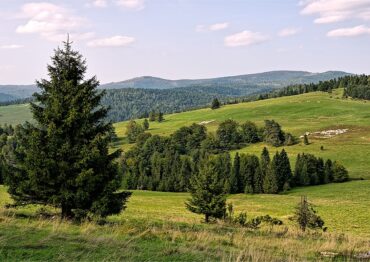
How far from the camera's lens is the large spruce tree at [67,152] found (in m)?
19.4

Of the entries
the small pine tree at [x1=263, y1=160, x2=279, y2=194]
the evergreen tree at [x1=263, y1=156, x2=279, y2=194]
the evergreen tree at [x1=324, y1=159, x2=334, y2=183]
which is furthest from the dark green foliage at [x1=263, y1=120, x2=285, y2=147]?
the evergreen tree at [x1=263, y1=156, x2=279, y2=194]

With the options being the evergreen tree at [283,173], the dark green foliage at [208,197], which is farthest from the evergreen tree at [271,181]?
the dark green foliage at [208,197]

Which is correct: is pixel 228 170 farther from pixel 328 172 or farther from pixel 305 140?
pixel 305 140

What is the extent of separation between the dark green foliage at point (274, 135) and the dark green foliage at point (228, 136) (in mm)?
11832

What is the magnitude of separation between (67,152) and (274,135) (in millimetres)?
141080

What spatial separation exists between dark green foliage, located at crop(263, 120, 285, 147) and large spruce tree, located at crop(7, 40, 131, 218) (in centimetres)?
13874

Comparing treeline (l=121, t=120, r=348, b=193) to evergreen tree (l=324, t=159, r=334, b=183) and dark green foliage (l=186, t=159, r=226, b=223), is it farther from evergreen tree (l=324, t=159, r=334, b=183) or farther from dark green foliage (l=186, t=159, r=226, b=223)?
dark green foliage (l=186, t=159, r=226, b=223)

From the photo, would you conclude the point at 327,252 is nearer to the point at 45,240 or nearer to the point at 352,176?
the point at 45,240

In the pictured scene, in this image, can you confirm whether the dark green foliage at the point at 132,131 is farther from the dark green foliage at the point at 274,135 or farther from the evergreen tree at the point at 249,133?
the dark green foliage at the point at 274,135

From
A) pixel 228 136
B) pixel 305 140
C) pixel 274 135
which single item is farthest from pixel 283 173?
pixel 228 136

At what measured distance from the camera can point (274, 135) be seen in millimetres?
155625

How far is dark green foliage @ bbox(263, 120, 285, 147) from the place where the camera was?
155250mm

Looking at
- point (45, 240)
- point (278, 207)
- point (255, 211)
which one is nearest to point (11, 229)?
point (45, 240)

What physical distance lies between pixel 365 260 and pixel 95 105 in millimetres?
13791
